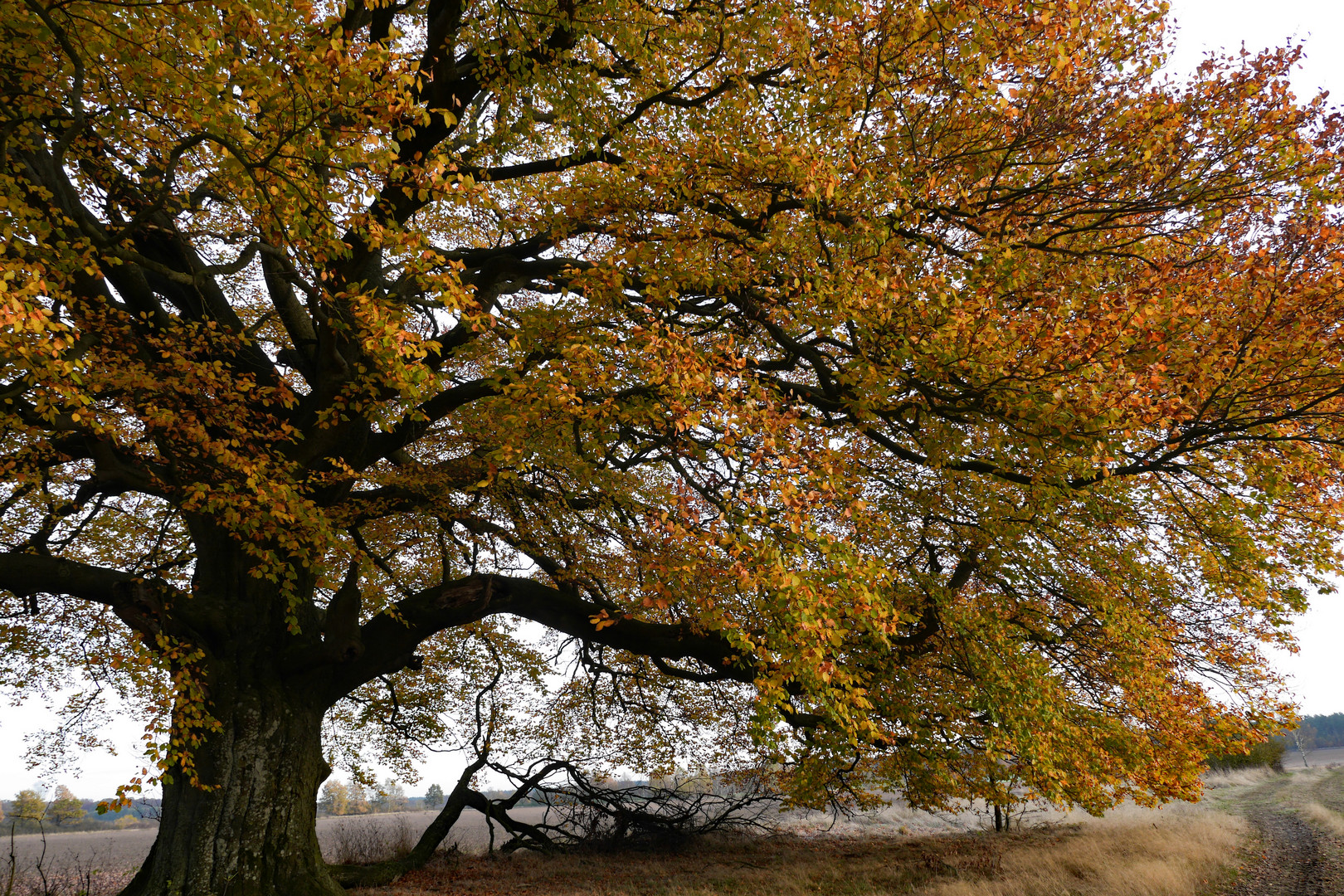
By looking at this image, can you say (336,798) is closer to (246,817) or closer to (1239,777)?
(246,817)

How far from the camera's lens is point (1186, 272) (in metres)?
9.05

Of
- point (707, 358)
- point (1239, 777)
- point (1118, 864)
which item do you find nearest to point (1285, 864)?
point (1118, 864)

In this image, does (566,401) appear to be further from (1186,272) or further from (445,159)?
(1186,272)

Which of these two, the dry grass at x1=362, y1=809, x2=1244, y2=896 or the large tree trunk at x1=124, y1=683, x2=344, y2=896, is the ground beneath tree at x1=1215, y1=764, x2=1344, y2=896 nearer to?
the dry grass at x1=362, y1=809, x2=1244, y2=896

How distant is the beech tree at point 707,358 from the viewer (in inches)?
270

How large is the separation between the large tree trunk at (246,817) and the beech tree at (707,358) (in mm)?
46

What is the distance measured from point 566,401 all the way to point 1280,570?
34.7 feet

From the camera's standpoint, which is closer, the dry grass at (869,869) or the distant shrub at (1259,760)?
the dry grass at (869,869)

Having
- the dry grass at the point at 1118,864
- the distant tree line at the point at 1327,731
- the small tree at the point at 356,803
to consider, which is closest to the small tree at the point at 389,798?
the small tree at the point at 356,803

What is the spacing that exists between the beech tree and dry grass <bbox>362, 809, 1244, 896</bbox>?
6.04ft

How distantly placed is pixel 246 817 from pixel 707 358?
798cm

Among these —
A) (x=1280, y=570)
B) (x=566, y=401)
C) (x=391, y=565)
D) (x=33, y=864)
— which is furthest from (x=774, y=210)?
(x=33, y=864)

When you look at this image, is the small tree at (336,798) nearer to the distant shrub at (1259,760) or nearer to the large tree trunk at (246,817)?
the large tree trunk at (246,817)

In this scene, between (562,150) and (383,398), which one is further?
(562,150)
